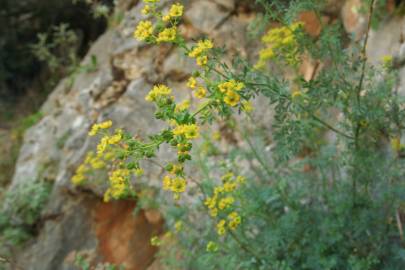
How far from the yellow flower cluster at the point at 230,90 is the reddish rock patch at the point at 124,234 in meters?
2.38

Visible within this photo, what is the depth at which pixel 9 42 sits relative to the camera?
341 inches

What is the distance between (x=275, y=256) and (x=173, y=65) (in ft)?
7.52

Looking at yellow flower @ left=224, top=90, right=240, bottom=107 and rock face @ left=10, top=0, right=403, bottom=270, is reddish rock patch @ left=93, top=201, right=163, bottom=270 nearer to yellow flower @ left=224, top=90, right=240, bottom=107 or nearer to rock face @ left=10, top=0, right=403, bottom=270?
rock face @ left=10, top=0, right=403, bottom=270

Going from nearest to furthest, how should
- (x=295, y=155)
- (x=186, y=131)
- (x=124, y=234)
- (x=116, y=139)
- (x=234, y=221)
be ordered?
(x=186, y=131) < (x=116, y=139) < (x=234, y=221) < (x=295, y=155) < (x=124, y=234)

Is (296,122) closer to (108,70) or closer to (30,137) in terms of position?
(108,70)

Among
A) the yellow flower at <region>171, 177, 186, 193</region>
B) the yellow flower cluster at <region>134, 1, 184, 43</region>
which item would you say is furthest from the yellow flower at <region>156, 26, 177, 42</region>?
the yellow flower at <region>171, 177, 186, 193</region>

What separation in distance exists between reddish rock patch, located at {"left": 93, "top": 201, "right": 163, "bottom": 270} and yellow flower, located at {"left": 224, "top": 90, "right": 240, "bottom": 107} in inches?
93.5

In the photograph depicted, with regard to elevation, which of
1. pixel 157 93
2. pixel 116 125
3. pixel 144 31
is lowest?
pixel 157 93

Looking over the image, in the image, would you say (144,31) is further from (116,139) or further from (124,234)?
(124,234)

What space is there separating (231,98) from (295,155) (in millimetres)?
1012

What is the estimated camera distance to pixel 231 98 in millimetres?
2008

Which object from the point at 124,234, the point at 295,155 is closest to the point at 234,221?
the point at 295,155

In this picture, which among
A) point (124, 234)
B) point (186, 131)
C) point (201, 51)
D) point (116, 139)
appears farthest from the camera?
point (124, 234)

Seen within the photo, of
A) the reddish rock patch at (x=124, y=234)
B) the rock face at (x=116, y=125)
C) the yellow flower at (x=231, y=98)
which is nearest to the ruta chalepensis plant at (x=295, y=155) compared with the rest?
the yellow flower at (x=231, y=98)
